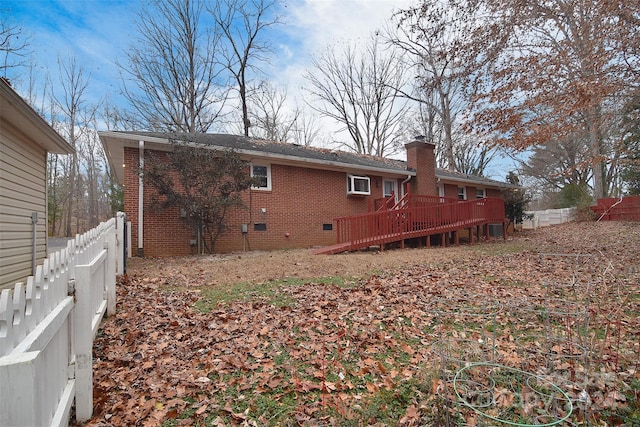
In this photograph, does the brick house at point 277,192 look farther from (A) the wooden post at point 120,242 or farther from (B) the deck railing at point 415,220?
(A) the wooden post at point 120,242

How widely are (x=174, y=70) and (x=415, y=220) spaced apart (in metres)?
18.8

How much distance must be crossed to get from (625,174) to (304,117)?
73.0 feet

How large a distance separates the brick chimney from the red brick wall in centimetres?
211

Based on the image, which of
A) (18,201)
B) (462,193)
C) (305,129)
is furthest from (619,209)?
(18,201)

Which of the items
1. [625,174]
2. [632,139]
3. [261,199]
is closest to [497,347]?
[261,199]

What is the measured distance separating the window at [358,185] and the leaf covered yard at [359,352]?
26.2 feet

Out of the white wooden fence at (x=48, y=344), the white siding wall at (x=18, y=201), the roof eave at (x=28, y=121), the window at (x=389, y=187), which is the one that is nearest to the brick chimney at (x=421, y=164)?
the window at (x=389, y=187)

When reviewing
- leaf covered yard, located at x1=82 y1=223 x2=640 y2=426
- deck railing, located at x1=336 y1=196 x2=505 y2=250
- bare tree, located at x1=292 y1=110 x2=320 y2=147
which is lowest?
leaf covered yard, located at x1=82 y1=223 x2=640 y2=426

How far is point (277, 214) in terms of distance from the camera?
1190 centimetres

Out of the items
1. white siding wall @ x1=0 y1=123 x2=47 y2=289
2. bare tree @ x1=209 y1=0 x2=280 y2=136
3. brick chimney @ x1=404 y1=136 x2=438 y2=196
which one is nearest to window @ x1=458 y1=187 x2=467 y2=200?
brick chimney @ x1=404 y1=136 x2=438 y2=196

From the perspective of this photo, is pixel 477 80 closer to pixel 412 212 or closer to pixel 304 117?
pixel 412 212

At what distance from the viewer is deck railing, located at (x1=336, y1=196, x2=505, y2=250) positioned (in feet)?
33.5

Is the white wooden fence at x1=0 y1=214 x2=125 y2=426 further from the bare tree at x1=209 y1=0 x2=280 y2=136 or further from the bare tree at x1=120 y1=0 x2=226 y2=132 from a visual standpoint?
the bare tree at x1=209 y1=0 x2=280 y2=136

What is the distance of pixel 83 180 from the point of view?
84.9 ft
